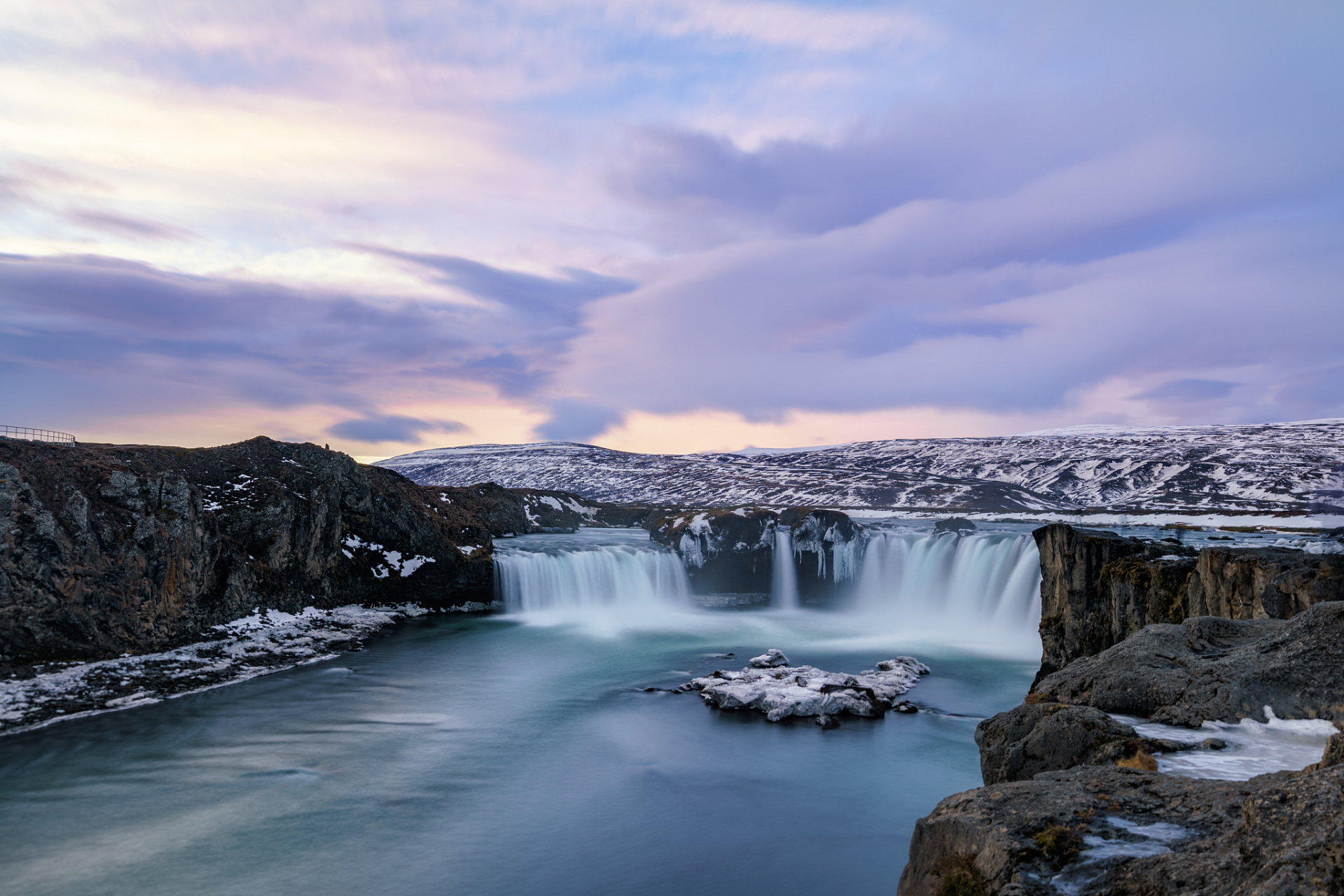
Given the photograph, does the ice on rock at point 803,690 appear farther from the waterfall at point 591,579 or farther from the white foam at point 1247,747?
the waterfall at point 591,579

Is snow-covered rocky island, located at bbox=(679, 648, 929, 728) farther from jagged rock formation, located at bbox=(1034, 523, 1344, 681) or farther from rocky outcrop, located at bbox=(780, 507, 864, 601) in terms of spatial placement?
rocky outcrop, located at bbox=(780, 507, 864, 601)

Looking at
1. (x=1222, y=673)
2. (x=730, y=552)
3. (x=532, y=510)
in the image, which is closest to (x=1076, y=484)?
(x=532, y=510)

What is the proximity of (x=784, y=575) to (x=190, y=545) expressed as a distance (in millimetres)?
38066

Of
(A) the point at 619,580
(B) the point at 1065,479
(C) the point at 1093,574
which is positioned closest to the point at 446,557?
(A) the point at 619,580

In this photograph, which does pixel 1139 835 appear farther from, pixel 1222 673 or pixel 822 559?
pixel 822 559

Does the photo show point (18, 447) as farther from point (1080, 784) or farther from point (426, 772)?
point (1080, 784)

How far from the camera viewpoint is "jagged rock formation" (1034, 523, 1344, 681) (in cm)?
1457

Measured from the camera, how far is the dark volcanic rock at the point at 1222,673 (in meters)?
8.88

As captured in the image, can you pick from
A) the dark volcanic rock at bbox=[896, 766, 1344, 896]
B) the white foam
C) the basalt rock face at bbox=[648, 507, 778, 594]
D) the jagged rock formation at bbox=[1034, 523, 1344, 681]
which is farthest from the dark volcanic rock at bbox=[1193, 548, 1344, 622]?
the basalt rock face at bbox=[648, 507, 778, 594]

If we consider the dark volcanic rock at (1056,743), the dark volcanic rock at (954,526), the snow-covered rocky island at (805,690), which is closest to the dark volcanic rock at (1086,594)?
the snow-covered rocky island at (805,690)

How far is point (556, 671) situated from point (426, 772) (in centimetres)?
1243

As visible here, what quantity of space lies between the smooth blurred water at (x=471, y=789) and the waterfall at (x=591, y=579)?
1656 centimetres

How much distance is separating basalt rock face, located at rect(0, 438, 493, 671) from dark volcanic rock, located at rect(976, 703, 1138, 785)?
29233 millimetres

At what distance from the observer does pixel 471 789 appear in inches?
751
